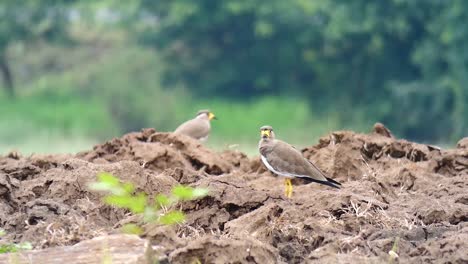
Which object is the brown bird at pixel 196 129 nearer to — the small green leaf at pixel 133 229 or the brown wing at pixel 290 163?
the brown wing at pixel 290 163

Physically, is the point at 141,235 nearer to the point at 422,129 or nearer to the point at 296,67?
the point at 422,129

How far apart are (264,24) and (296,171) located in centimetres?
3815

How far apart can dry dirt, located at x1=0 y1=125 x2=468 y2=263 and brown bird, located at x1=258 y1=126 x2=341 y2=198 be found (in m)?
0.19

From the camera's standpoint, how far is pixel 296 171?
384 inches

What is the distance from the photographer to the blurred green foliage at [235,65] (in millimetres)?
42656

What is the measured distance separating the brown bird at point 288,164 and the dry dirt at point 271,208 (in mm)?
191

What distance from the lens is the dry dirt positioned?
22.5 feet

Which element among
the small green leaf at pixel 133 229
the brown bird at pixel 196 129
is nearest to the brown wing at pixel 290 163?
the small green leaf at pixel 133 229

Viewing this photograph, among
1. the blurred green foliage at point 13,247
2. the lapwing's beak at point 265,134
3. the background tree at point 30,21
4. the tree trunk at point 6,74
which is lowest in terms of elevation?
the blurred green foliage at point 13,247

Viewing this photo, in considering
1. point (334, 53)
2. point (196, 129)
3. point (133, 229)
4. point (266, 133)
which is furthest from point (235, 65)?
point (133, 229)

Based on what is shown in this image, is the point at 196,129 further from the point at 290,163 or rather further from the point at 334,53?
the point at 334,53

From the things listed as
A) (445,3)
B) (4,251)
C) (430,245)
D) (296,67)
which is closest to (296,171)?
(430,245)

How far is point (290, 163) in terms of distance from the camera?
985cm

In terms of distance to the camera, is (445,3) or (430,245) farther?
(445,3)
